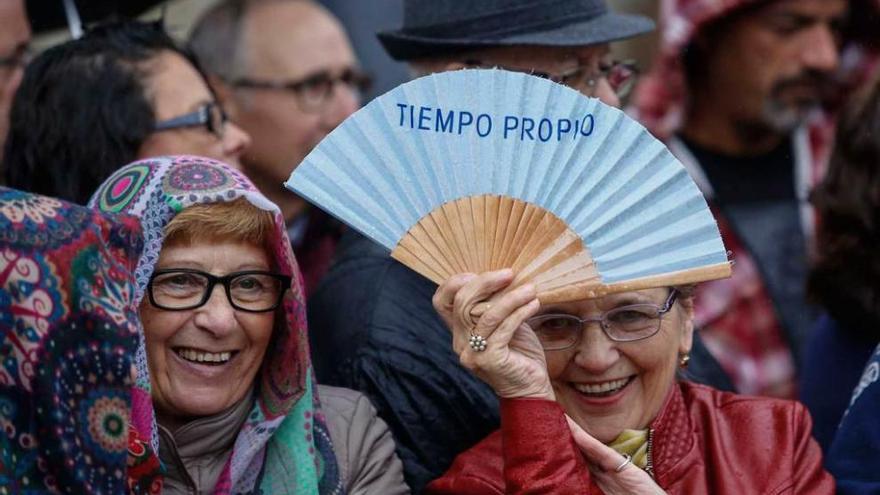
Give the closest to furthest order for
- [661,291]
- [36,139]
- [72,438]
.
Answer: [72,438], [661,291], [36,139]

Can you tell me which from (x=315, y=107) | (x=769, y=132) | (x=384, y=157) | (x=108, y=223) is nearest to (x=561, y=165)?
(x=384, y=157)

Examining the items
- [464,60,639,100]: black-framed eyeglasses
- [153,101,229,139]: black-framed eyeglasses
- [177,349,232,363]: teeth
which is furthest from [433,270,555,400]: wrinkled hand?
[153,101,229,139]: black-framed eyeglasses

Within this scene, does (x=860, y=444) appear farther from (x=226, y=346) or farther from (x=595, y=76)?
(x=226, y=346)

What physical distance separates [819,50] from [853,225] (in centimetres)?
193

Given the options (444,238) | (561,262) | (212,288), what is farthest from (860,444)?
(212,288)

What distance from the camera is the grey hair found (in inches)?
256

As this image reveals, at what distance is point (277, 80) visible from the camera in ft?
21.2

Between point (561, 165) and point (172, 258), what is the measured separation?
88cm

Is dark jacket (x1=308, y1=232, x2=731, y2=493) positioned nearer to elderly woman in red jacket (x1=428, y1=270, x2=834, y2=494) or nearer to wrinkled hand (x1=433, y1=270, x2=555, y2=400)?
elderly woman in red jacket (x1=428, y1=270, x2=834, y2=494)

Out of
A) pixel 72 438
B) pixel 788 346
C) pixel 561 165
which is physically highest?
pixel 561 165

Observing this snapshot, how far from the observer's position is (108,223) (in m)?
3.20

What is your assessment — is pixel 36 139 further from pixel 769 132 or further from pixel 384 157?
pixel 769 132

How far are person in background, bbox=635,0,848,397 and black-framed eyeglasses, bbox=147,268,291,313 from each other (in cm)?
275

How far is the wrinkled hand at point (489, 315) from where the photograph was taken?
3.47 m
